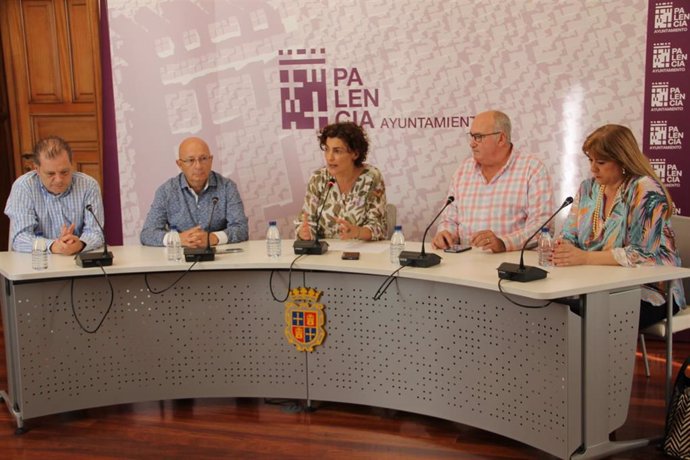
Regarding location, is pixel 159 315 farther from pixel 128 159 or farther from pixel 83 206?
pixel 128 159

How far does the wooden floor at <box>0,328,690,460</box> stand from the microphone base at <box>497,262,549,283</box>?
0.76 m

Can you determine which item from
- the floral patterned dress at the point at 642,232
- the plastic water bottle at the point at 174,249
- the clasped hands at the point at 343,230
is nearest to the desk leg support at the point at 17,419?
the plastic water bottle at the point at 174,249

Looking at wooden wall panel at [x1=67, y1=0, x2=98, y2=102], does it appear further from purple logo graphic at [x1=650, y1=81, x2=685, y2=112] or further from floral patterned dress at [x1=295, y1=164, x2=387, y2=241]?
purple logo graphic at [x1=650, y1=81, x2=685, y2=112]

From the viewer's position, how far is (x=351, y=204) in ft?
14.2

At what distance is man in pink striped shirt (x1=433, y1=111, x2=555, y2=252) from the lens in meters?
3.95

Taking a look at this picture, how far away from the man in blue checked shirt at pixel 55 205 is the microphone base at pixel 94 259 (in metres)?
0.28

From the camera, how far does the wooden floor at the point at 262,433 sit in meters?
3.41

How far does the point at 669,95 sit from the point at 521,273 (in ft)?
7.19

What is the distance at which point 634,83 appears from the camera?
4707mm

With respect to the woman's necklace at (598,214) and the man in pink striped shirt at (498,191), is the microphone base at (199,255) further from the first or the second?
the woman's necklace at (598,214)

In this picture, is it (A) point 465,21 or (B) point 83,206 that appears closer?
(B) point 83,206

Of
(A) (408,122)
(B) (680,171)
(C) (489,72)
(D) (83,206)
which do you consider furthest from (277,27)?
(B) (680,171)

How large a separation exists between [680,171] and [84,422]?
351cm

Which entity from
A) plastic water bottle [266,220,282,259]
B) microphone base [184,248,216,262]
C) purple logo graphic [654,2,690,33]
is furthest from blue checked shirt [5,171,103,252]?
purple logo graphic [654,2,690,33]
